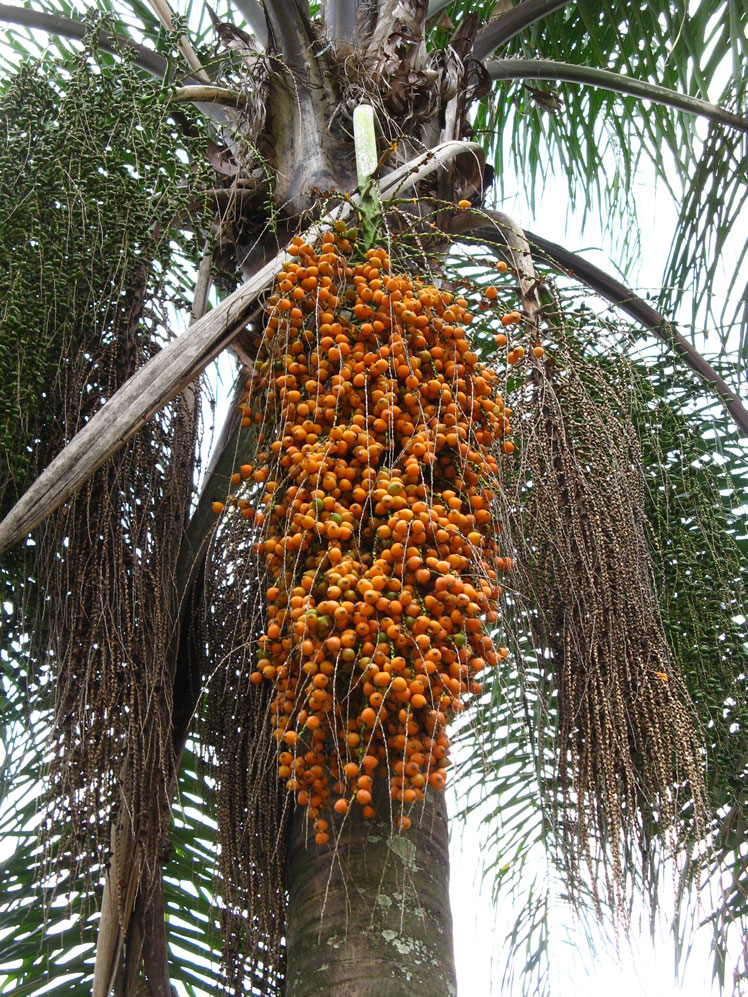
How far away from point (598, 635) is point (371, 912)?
0.59 metres

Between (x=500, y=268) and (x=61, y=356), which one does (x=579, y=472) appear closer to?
(x=500, y=268)

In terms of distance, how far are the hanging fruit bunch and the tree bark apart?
53 millimetres

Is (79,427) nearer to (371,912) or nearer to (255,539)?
(255,539)

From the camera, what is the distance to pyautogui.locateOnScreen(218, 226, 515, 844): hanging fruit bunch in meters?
1.44

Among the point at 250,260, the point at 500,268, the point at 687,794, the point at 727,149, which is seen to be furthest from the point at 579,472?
the point at 727,149

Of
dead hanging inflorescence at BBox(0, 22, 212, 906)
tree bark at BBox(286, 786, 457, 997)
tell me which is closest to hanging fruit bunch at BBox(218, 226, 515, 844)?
tree bark at BBox(286, 786, 457, 997)

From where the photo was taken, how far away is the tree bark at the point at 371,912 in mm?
1464

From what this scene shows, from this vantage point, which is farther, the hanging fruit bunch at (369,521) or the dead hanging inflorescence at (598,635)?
the dead hanging inflorescence at (598,635)

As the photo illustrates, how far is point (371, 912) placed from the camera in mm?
1525

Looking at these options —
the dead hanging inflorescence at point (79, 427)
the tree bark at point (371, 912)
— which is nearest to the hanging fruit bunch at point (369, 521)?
the tree bark at point (371, 912)

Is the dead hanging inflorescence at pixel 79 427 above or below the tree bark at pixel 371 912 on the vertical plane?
above

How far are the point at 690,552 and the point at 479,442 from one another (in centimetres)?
66

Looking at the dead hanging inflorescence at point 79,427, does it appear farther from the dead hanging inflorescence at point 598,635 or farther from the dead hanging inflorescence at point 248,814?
the dead hanging inflorescence at point 598,635

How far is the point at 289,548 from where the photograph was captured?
1.58 meters
